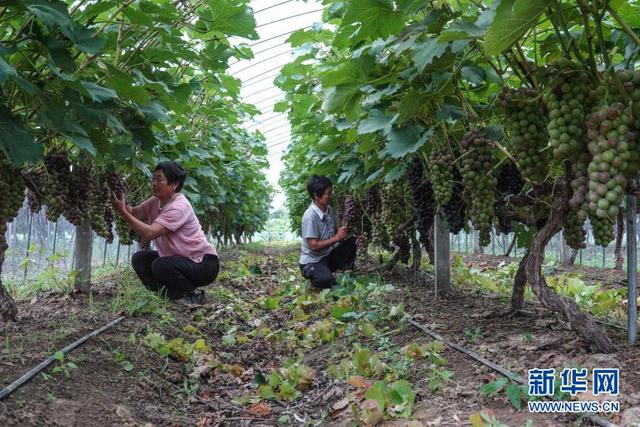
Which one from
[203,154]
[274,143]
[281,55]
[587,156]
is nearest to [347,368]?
[587,156]

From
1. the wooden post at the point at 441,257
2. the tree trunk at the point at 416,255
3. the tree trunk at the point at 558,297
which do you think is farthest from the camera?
the tree trunk at the point at 416,255

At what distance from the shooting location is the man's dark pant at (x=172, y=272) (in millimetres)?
5488

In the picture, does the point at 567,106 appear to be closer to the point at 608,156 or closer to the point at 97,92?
the point at 608,156

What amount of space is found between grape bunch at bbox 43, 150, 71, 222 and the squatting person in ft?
12.0

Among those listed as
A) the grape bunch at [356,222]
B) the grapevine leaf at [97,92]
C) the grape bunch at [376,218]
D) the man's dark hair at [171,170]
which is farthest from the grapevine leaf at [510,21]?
the grape bunch at [356,222]

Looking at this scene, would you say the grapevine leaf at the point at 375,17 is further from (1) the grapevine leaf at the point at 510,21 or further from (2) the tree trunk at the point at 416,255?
(2) the tree trunk at the point at 416,255

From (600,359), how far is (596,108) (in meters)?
1.22

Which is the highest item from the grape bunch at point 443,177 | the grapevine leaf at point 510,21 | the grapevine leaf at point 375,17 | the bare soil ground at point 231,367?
the grapevine leaf at point 375,17

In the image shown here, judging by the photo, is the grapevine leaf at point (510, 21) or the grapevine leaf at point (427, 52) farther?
the grapevine leaf at point (427, 52)

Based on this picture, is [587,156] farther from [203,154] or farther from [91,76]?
[203,154]

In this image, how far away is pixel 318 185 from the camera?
683 cm

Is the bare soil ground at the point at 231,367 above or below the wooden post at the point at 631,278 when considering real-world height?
below

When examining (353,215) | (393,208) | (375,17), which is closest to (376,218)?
(393,208)

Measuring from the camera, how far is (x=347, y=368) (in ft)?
11.5
